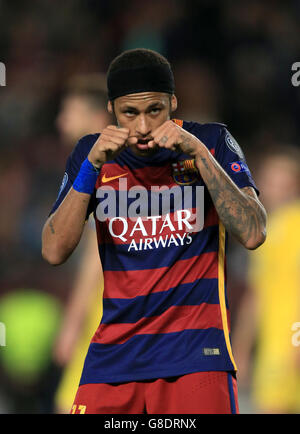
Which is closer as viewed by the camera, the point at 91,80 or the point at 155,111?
the point at 155,111

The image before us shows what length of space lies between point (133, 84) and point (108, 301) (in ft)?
2.75

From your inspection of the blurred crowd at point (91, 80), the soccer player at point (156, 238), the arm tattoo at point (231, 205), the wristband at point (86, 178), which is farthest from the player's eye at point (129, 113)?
the blurred crowd at point (91, 80)

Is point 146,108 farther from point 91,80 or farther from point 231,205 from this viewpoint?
point 91,80

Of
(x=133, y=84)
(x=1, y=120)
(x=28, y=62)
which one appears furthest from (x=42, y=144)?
(x=133, y=84)

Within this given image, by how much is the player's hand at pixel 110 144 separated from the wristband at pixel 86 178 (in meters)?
0.03

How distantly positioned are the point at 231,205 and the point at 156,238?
1.06 ft

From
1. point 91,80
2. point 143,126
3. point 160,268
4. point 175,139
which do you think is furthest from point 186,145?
point 91,80

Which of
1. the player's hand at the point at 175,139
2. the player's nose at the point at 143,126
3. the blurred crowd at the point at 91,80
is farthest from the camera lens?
the blurred crowd at the point at 91,80

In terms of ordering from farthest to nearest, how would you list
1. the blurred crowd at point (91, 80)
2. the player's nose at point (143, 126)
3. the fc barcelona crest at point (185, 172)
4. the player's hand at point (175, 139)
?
1. the blurred crowd at point (91, 80)
2. the fc barcelona crest at point (185, 172)
3. the player's nose at point (143, 126)
4. the player's hand at point (175, 139)

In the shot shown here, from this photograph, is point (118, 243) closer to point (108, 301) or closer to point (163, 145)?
point (108, 301)

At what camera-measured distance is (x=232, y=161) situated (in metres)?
3.07

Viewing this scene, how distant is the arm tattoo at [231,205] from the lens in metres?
2.87

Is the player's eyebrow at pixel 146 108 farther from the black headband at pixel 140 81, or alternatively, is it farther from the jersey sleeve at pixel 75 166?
the jersey sleeve at pixel 75 166

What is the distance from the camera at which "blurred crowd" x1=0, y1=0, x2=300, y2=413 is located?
6.12m
